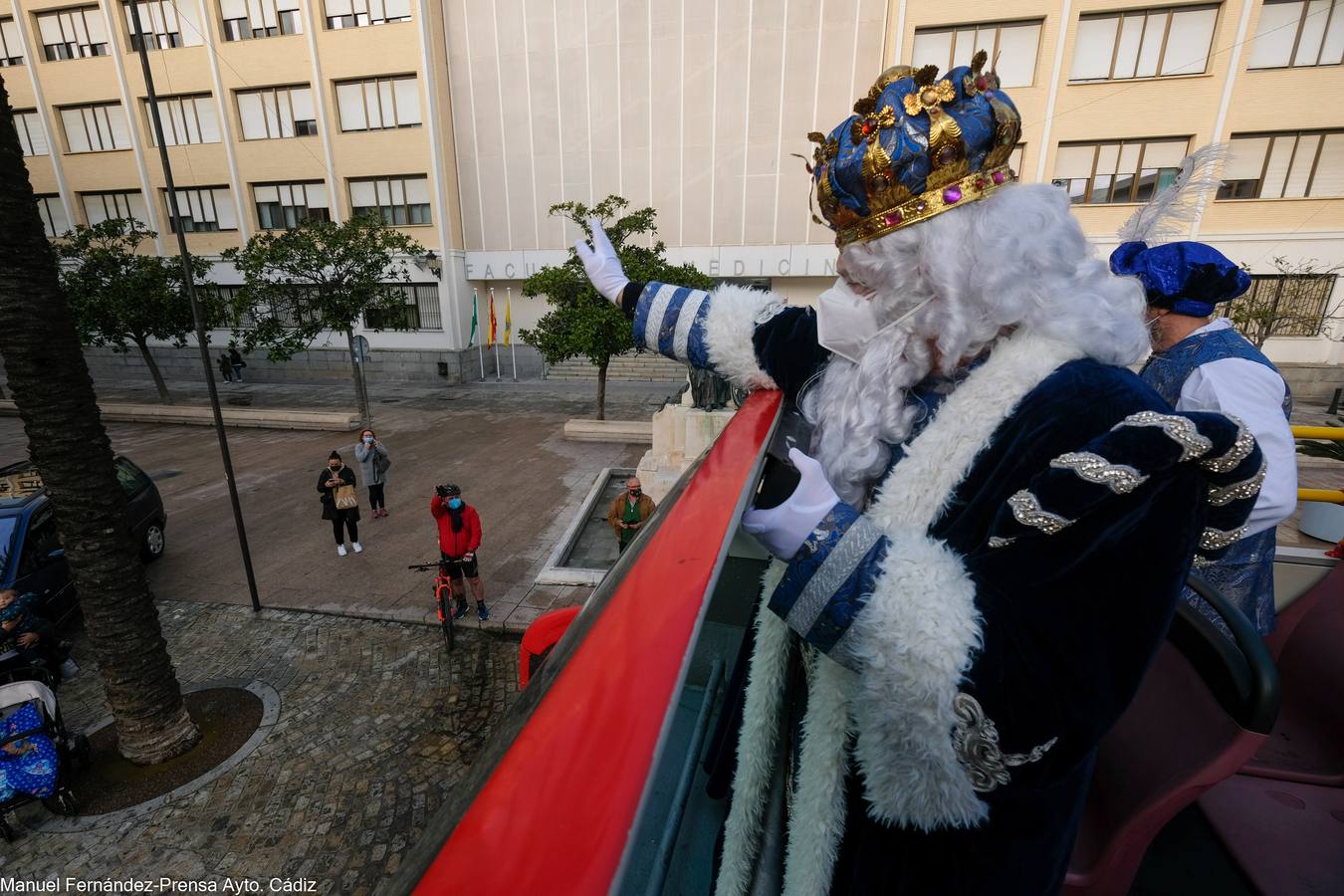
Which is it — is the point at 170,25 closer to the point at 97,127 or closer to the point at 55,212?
the point at 97,127

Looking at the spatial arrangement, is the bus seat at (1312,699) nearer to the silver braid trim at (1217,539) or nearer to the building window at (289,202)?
the silver braid trim at (1217,539)

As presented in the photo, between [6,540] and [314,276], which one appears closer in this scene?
[6,540]

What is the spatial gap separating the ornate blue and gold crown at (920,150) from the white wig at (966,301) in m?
0.05

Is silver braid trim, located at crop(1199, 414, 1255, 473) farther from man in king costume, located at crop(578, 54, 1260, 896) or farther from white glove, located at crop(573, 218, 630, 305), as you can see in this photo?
white glove, located at crop(573, 218, 630, 305)

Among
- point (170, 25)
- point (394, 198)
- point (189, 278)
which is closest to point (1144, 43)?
point (189, 278)

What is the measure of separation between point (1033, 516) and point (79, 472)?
16.9ft

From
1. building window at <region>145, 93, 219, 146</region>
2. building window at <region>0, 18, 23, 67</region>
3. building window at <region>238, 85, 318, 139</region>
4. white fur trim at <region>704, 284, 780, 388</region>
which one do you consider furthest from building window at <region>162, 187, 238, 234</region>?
white fur trim at <region>704, 284, 780, 388</region>

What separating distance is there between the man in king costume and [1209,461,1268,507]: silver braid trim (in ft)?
0.04

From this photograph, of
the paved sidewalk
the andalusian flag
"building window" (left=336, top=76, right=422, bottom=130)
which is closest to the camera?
the paved sidewalk

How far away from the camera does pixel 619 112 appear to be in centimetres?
1828

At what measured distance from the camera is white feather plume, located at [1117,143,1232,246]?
2.48 meters

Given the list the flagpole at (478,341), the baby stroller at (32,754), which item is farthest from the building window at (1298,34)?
the baby stroller at (32,754)

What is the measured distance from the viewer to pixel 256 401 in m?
17.8

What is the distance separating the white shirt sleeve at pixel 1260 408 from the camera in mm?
1774
